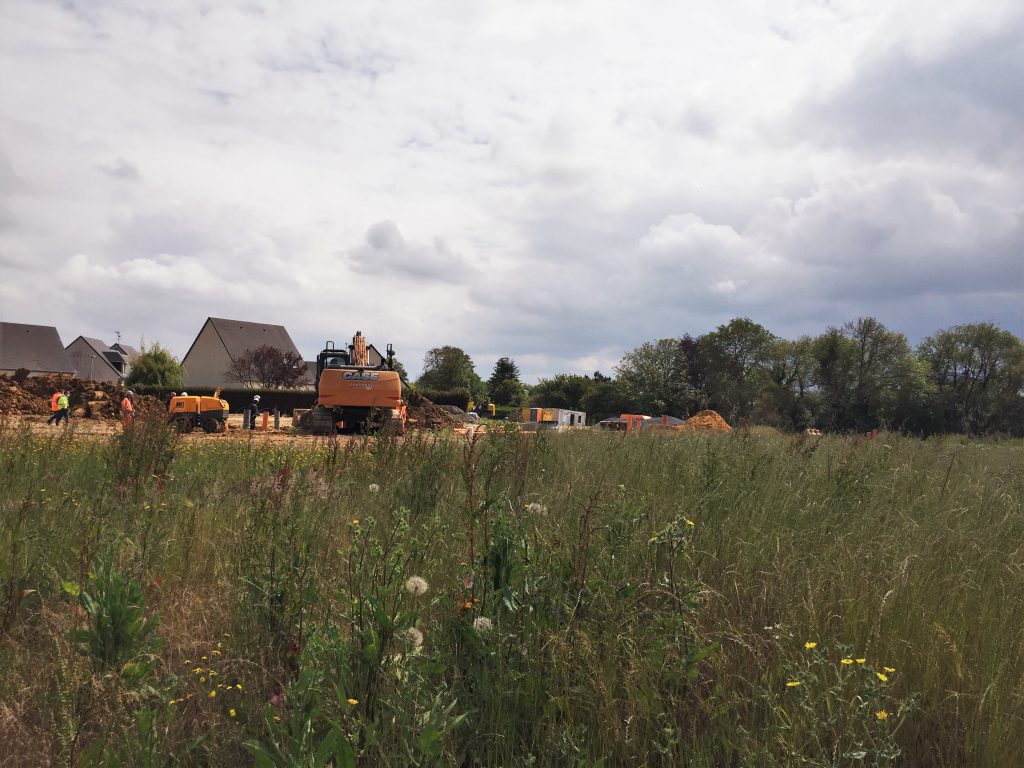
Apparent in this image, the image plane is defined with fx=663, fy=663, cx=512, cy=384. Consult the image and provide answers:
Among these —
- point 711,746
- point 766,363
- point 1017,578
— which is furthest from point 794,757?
point 766,363

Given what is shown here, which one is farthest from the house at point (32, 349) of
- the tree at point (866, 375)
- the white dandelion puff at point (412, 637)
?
the white dandelion puff at point (412, 637)

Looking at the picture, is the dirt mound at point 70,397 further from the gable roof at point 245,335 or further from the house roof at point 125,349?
the house roof at point 125,349

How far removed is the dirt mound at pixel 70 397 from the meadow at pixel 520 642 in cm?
2705

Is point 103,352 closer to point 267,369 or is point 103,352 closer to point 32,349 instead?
point 32,349

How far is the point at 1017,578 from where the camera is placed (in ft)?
12.5

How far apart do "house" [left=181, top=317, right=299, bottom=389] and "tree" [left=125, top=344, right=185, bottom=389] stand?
1057 centimetres

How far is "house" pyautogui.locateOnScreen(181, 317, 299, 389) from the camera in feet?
237

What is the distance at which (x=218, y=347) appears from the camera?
240ft

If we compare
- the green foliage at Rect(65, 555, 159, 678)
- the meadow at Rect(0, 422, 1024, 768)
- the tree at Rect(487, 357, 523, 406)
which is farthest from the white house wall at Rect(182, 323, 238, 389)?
the green foliage at Rect(65, 555, 159, 678)

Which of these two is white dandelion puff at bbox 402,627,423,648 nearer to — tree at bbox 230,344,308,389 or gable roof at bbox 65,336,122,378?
tree at bbox 230,344,308,389

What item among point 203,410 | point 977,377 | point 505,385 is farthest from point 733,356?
point 203,410

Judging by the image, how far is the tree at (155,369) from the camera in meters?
57.7

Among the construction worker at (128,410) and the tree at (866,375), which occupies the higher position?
the tree at (866,375)

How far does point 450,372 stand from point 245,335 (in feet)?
80.0
